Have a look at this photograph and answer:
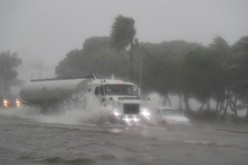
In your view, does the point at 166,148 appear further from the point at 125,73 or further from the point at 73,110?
the point at 125,73

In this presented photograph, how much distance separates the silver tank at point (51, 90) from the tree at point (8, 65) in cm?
3359

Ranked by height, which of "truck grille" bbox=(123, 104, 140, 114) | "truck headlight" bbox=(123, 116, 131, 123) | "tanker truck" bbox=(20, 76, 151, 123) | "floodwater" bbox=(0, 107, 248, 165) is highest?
"tanker truck" bbox=(20, 76, 151, 123)

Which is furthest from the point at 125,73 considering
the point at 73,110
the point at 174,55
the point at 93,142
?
the point at 93,142

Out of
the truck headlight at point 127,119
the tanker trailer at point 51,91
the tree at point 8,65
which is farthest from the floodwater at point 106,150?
the tree at point 8,65

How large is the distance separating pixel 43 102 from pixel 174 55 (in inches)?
652

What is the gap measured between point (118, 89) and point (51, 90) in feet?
25.6

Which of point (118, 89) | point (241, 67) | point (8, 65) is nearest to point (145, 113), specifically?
point (118, 89)

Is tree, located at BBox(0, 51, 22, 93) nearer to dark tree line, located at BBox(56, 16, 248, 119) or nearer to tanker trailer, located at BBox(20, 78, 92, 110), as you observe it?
dark tree line, located at BBox(56, 16, 248, 119)

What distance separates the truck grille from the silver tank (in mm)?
4562

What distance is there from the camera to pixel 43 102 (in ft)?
132

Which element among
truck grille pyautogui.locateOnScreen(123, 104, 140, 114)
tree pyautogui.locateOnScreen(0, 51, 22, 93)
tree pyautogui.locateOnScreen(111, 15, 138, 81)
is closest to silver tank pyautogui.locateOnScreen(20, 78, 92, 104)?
truck grille pyautogui.locateOnScreen(123, 104, 140, 114)

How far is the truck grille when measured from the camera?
3030 centimetres

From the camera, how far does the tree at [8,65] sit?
251ft

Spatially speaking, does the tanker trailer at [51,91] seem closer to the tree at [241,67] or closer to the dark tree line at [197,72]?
the dark tree line at [197,72]
